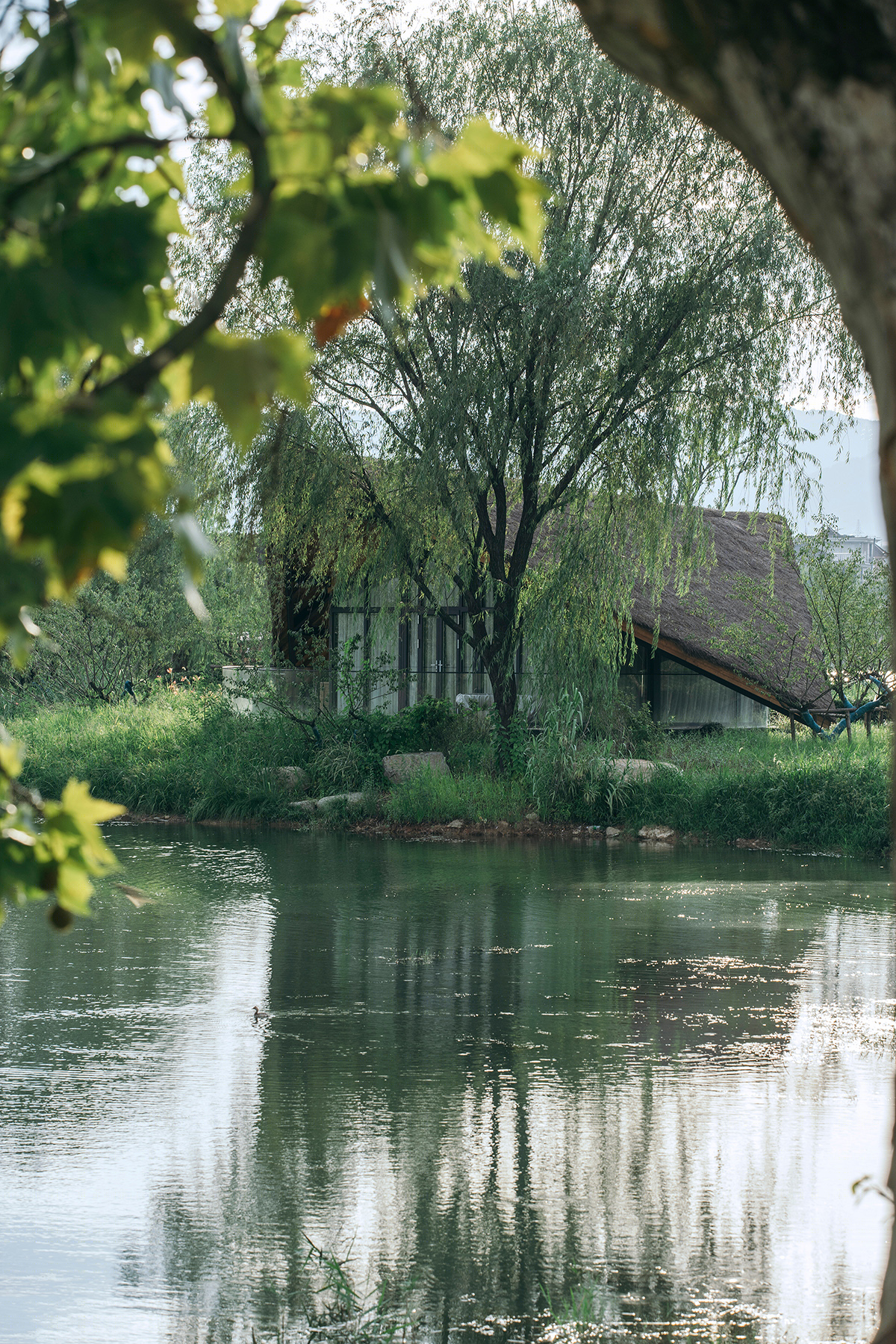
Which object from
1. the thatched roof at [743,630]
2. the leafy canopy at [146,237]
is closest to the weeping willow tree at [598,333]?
the thatched roof at [743,630]

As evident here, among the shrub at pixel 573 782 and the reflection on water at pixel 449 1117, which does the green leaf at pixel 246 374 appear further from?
the shrub at pixel 573 782

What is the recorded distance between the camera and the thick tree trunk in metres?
1.61

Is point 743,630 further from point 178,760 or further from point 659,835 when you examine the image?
point 178,760

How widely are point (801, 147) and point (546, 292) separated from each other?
14026mm

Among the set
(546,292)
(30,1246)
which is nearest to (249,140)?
(30,1246)

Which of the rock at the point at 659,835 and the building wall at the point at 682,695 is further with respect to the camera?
the building wall at the point at 682,695

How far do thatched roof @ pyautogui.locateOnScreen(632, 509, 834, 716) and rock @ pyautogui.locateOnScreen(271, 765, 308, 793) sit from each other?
507cm

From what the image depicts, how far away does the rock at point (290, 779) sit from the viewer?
1769 centimetres

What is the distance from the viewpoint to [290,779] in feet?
58.5

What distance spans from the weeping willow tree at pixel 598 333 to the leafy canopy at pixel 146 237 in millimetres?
13711

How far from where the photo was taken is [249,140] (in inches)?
63.0

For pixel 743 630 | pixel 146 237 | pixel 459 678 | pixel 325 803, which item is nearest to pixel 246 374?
pixel 146 237

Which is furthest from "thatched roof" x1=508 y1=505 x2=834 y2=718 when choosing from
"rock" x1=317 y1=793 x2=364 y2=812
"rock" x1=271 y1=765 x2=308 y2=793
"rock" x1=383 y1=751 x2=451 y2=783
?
"rock" x1=271 y1=765 x2=308 y2=793

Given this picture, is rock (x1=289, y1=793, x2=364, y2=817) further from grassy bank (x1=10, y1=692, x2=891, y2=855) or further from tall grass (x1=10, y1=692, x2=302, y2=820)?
tall grass (x1=10, y1=692, x2=302, y2=820)
